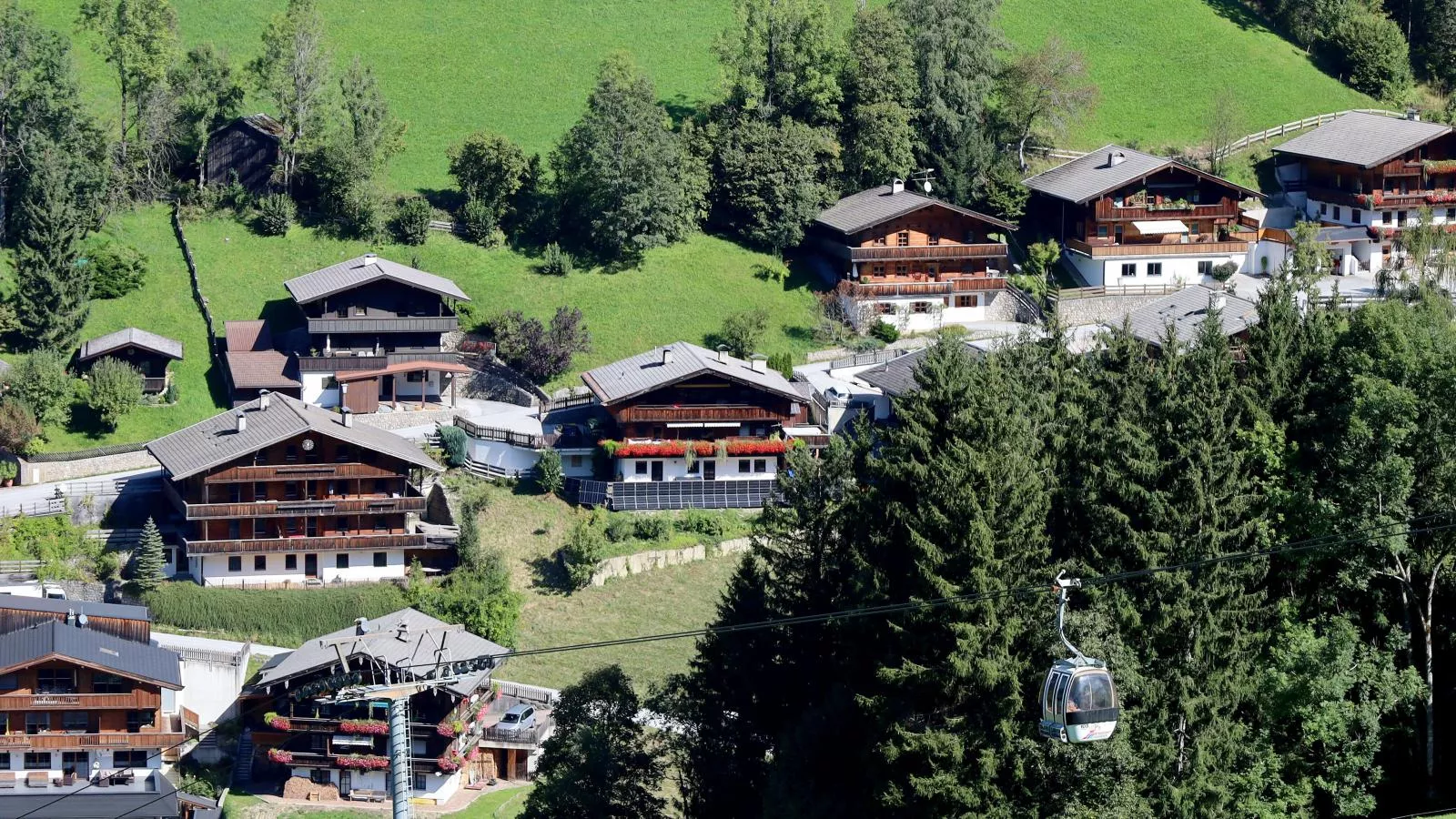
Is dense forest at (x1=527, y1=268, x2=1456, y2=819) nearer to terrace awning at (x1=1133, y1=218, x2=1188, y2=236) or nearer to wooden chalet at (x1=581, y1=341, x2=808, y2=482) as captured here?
wooden chalet at (x1=581, y1=341, x2=808, y2=482)

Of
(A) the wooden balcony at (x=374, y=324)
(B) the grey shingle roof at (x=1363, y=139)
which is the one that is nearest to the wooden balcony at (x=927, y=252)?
(B) the grey shingle roof at (x=1363, y=139)

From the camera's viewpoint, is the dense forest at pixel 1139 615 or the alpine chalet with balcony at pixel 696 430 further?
the alpine chalet with balcony at pixel 696 430

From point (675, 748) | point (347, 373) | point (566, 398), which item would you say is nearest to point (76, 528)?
point (347, 373)

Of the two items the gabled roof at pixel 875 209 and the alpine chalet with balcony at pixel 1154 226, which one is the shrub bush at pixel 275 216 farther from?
the alpine chalet with balcony at pixel 1154 226

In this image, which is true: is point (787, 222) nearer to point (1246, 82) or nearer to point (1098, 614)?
point (1246, 82)

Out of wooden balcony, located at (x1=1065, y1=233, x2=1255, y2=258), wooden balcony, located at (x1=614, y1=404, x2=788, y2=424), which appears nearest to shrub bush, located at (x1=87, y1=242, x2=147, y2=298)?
wooden balcony, located at (x1=614, y1=404, x2=788, y2=424)
